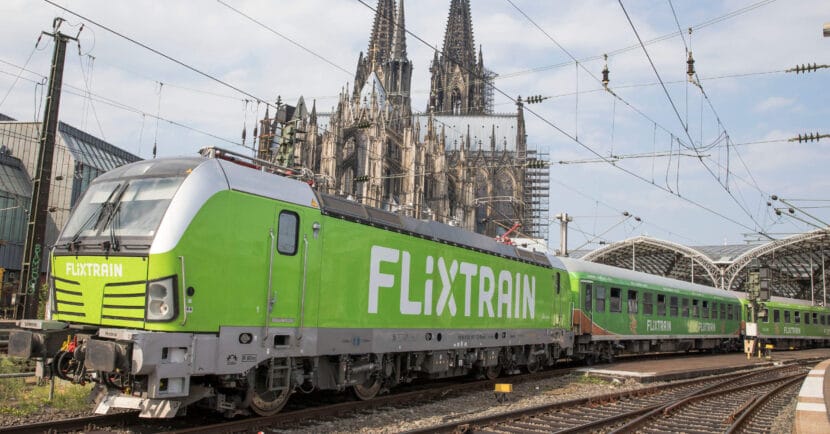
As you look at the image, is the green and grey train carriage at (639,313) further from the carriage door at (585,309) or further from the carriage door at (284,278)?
the carriage door at (284,278)

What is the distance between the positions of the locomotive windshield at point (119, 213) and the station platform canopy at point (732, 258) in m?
49.2

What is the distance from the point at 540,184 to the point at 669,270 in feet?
110

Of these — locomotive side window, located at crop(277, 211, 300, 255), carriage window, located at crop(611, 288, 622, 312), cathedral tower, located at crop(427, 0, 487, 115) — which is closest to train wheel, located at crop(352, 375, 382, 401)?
locomotive side window, located at crop(277, 211, 300, 255)

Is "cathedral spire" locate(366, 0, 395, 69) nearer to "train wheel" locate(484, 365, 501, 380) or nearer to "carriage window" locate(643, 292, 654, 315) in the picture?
"carriage window" locate(643, 292, 654, 315)

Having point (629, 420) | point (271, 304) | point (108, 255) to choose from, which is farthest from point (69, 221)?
point (629, 420)

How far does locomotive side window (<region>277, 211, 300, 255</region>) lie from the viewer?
10018 millimetres

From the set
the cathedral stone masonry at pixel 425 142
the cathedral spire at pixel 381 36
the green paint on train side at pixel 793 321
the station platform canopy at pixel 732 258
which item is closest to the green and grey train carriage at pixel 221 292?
the cathedral stone masonry at pixel 425 142

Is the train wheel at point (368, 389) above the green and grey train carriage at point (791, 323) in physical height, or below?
below

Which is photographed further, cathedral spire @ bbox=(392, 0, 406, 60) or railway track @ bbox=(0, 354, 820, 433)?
cathedral spire @ bbox=(392, 0, 406, 60)

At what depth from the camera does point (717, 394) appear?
666 inches

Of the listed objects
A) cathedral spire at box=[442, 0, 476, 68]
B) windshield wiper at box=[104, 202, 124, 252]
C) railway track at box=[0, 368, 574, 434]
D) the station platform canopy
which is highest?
cathedral spire at box=[442, 0, 476, 68]

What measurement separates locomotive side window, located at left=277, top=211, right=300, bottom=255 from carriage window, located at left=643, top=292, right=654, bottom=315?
65.5ft

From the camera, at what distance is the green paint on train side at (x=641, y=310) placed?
73.3 feet

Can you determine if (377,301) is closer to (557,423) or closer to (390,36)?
(557,423)
